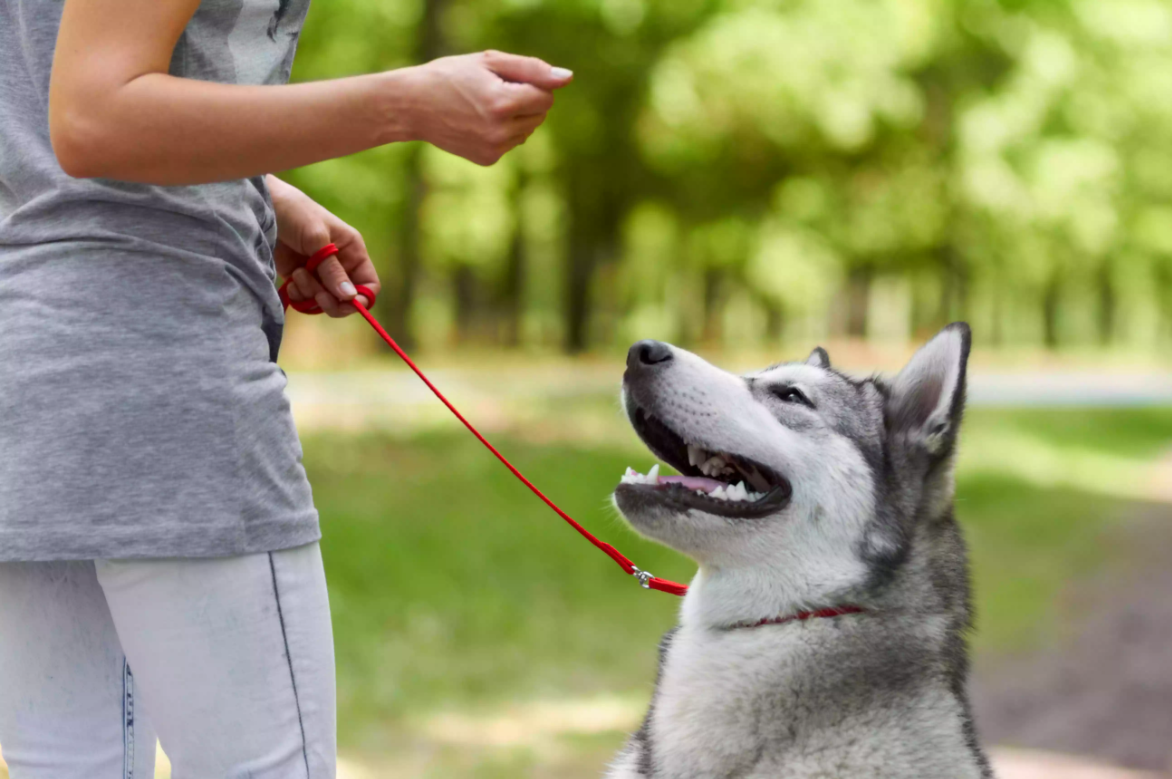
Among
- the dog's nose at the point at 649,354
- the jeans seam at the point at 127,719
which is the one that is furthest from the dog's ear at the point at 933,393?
the jeans seam at the point at 127,719

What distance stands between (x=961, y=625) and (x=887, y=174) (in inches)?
857

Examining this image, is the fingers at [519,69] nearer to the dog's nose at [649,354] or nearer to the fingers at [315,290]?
the fingers at [315,290]

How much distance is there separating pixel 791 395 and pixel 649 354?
0.45m

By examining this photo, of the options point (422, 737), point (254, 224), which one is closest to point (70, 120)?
point (254, 224)

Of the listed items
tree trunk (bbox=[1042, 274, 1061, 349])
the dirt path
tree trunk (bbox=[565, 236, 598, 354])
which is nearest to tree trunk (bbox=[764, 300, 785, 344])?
tree trunk (bbox=[1042, 274, 1061, 349])

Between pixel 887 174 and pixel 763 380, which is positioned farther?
pixel 887 174

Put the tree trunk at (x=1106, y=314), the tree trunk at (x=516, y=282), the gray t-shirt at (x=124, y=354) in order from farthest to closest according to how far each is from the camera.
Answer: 1. the tree trunk at (x=1106, y=314)
2. the tree trunk at (x=516, y=282)
3. the gray t-shirt at (x=124, y=354)

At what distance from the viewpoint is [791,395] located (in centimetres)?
329

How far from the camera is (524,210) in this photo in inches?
1054

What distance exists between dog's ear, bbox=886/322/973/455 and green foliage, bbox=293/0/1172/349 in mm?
11187

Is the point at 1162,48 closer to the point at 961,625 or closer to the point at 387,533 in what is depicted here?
the point at 387,533

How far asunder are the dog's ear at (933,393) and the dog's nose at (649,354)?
0.66m

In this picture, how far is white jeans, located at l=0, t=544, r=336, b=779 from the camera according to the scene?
6.25ft

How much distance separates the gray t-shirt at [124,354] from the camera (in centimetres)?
184
